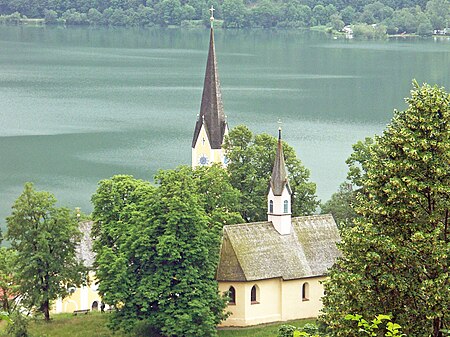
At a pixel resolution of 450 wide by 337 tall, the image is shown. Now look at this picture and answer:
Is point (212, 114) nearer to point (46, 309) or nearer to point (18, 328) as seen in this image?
point (46, 309)

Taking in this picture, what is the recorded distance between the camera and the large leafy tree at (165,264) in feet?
97.5

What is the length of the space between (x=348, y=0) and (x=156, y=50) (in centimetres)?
5373

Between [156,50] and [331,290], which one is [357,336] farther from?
[156,50]

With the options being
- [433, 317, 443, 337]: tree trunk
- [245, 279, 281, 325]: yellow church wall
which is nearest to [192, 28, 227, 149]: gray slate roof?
[245, 279, 281, 325]: yellow church wall

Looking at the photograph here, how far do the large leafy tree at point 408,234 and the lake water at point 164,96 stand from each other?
33.5 metres

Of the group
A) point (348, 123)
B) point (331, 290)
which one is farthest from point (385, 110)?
point (331, 290)

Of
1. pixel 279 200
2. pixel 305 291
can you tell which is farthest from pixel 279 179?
pixel 305 291

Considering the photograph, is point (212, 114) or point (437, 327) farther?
point (212, 114)

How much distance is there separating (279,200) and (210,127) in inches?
367

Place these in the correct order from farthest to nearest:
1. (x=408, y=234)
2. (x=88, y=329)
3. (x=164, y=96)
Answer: (x=164, y=96), (x=88, y=329), (x=408, y=234)

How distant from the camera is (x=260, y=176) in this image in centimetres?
3828

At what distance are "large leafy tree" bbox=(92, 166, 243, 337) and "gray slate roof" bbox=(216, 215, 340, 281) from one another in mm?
920

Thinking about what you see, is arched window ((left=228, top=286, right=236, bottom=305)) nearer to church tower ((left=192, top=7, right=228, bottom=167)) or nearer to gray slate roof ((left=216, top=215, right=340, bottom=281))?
gray slate roof ((left=216, top=215, right=340, bottom=281))

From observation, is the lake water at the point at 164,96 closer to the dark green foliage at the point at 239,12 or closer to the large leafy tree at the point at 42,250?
the dark green foliage at the point at 239,12
